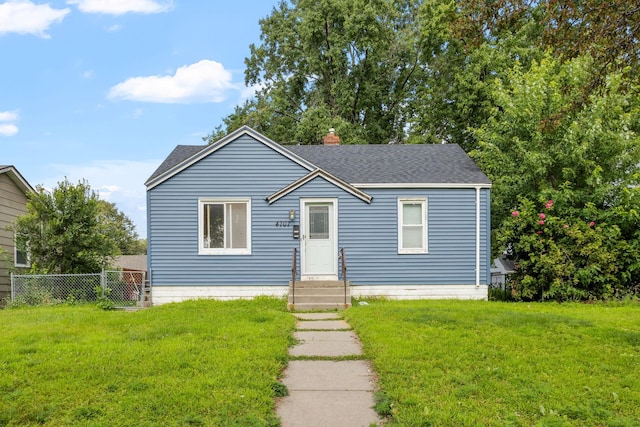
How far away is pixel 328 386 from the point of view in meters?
6.05

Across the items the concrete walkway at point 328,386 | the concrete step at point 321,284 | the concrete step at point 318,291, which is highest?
the concrete step at point 321,284

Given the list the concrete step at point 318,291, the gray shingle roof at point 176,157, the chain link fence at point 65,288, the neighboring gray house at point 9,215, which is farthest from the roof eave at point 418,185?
the neighboring gray house at point 9,215

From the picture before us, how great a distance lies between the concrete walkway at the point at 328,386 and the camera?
5.09 m

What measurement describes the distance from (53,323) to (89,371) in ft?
13.8

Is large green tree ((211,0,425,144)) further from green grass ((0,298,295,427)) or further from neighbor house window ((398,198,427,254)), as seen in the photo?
green grass ((0,298,295,427))

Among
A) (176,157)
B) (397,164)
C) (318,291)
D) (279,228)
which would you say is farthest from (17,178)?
(397,164)

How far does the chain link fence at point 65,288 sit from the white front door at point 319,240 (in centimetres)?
447

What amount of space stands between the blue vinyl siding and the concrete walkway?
5.18 m

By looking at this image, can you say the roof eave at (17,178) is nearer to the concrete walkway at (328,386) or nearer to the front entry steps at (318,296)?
the front entry steps at (318,296)

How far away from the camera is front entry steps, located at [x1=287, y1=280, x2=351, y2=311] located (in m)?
12.1

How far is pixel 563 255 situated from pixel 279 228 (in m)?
7.60

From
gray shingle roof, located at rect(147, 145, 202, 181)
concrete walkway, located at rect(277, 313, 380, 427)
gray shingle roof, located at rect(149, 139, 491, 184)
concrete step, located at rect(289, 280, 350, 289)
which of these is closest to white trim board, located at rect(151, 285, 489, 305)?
concrete step, located at rect(289, 280, 350, 289)

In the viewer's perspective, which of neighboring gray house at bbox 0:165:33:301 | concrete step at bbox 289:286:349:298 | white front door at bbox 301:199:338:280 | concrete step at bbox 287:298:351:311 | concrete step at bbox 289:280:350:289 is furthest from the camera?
neighboring gray house at bbox 0:165:33:301

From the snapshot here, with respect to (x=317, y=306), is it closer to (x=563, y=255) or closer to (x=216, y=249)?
(x=216, y=249)
